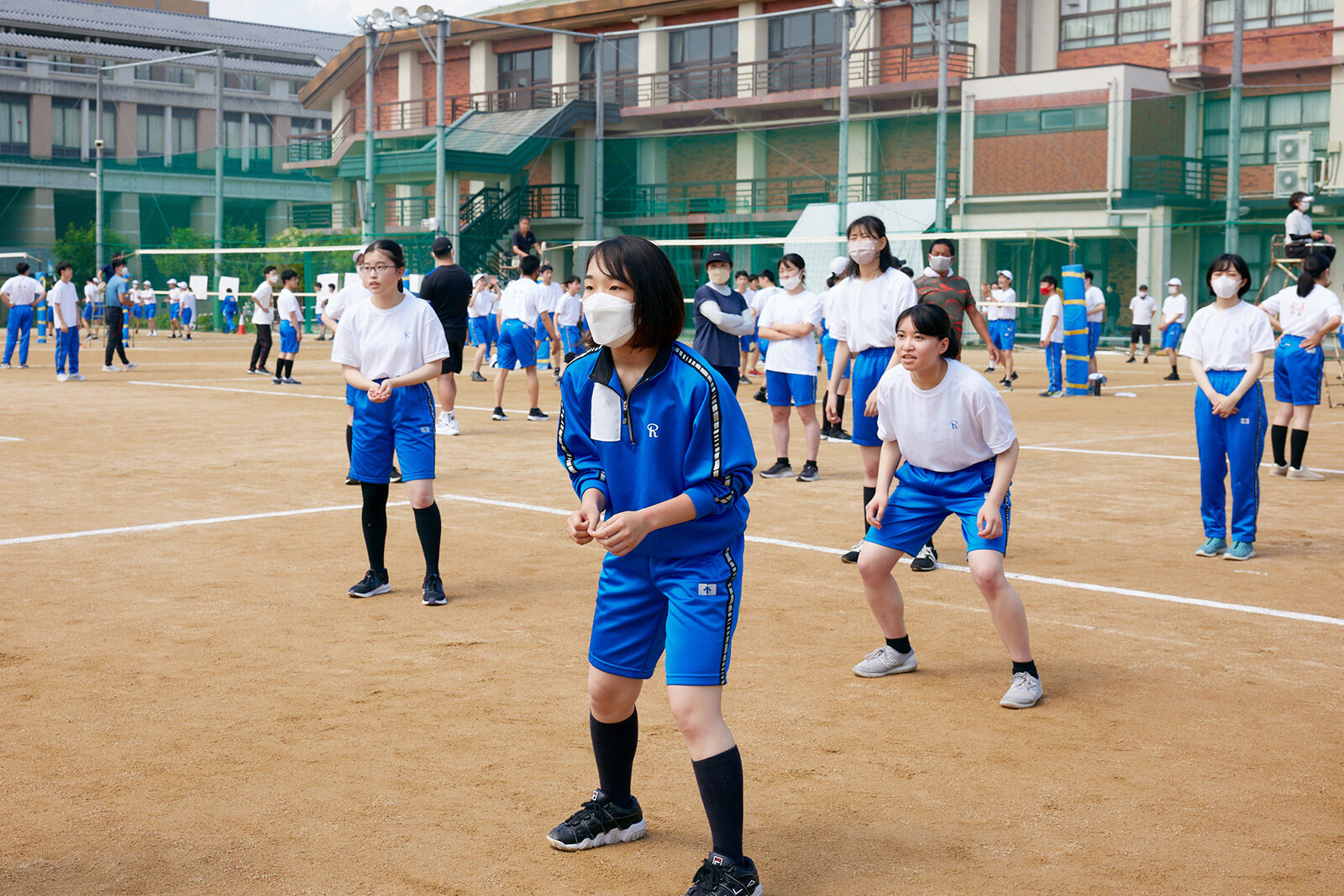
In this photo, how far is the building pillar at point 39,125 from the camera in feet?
184

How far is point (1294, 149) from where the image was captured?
32.5 m

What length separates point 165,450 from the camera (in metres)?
12.8

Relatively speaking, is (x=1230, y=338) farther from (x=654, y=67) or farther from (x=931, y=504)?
(x=654, y=67)

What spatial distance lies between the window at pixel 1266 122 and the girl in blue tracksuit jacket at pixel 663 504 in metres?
33.1

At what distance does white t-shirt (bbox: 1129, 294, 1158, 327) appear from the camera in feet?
95.4

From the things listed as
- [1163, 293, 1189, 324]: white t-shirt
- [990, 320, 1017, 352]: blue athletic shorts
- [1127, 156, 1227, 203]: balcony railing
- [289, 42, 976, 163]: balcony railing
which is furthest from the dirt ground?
[289, 42, 976, 163]: balcony railing

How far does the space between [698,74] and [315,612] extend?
37490 mm

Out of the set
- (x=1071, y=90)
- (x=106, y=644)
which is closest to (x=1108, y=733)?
(x=106, y=644)

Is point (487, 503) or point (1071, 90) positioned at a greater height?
point (1071, 90)

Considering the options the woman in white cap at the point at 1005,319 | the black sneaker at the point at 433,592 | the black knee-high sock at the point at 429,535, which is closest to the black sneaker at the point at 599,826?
the black sneaker at the point at 433,592

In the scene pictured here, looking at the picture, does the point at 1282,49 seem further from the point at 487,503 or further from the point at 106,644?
the point at 106,644

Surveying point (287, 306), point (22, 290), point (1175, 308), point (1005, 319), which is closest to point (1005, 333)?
point (1005, 319)

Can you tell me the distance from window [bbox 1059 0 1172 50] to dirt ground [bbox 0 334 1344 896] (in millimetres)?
29348

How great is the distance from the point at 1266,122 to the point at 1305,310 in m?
26.0
